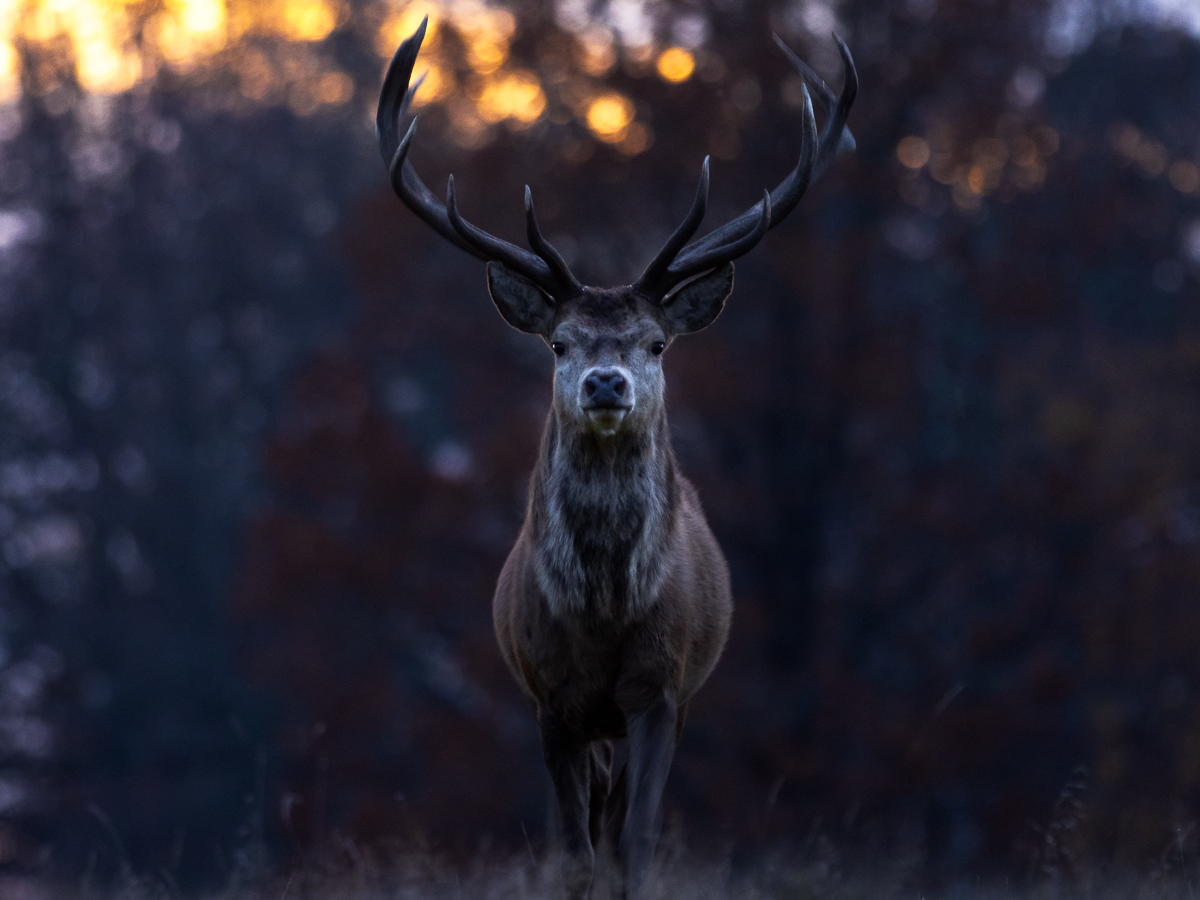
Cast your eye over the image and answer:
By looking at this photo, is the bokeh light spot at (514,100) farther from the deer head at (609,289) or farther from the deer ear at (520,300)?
the deer ear at (520,300)

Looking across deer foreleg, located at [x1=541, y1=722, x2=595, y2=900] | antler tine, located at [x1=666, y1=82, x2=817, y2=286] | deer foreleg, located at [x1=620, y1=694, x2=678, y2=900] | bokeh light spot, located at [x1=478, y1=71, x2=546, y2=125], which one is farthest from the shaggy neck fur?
bokeh light spot, located at [x1=478, y1=71, x2=546, y2=125]

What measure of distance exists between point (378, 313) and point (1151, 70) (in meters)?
9.44

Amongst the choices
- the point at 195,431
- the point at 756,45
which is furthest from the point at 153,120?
the point at 756,45

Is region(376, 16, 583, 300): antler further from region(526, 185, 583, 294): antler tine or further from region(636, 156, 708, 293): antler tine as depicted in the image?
region(636, 156, 708, 293): antler tine

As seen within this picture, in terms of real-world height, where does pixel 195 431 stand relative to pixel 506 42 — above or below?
below

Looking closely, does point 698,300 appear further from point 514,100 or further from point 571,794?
point 514,100

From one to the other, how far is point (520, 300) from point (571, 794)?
69.7 inches

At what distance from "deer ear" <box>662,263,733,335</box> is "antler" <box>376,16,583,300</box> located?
38cm

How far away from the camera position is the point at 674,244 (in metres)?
5.64

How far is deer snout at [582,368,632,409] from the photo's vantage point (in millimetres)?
5039

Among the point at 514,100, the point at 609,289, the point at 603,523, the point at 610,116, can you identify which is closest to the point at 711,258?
the point at 609,289

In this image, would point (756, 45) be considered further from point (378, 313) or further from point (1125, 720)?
point (1125, 720)

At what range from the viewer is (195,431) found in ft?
69.3

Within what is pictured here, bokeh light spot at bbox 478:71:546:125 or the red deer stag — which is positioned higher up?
bokeh light spot at bbox 478:71:546:125
